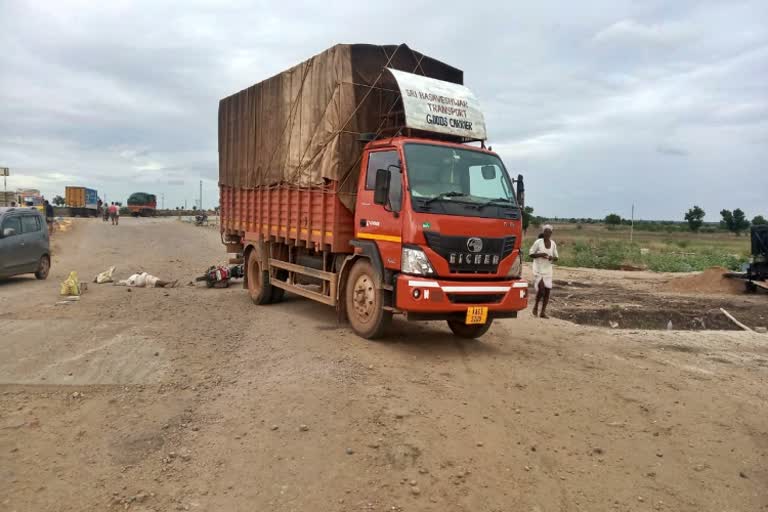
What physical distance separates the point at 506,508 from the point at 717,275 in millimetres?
16020

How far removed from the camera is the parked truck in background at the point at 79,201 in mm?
53125

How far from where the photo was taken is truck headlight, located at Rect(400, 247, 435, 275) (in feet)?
21.7

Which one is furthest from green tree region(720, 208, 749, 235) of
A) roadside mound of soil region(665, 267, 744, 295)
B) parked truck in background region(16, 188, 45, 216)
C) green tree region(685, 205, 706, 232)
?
parked truck in background region(16, 188, 45, 216)

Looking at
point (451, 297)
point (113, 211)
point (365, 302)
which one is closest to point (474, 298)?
point (451, 297)

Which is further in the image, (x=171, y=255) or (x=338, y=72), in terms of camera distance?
(x=171, y=255)

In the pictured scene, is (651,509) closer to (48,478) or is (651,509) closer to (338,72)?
(48,478)

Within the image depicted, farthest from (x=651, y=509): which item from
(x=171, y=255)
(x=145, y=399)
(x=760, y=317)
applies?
(x=171, y=255)

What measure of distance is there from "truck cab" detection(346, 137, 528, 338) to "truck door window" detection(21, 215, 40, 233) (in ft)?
33.1

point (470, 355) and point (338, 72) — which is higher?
point (338, 72)

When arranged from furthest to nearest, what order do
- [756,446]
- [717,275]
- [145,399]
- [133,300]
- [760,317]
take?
[717,275], [760,317], [133,300], [145,399], [756,446]

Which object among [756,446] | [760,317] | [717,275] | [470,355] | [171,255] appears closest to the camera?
[756,446]

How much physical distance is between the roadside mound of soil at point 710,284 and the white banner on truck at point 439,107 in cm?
1143

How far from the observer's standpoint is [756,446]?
4.84 meters

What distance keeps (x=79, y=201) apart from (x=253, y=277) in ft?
163
